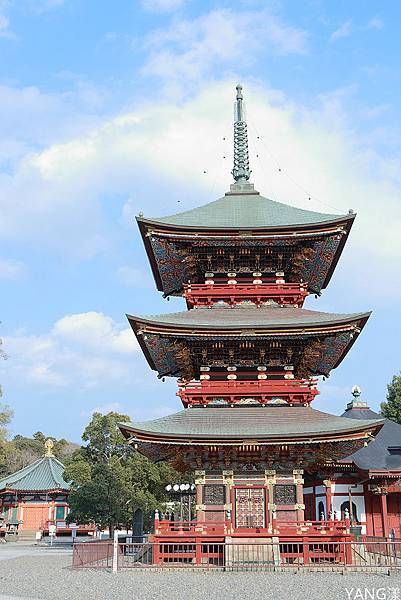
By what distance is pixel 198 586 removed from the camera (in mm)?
20422

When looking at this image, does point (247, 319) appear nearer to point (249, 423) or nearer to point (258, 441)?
point (249, 423)

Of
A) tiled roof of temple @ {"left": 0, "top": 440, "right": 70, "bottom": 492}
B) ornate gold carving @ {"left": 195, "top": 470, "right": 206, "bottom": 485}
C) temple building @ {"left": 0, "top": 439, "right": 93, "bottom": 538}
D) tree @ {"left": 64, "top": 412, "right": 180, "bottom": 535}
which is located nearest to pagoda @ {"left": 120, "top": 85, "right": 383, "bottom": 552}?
ornate gold carving @ {"left": 195, "top": 470, "right": 206, "bottom": 485}

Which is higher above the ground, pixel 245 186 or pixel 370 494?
pixel 245 186

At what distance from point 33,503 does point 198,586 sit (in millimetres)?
56192

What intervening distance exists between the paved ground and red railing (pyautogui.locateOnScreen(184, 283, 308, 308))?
12158 mm

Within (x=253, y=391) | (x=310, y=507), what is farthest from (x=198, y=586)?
(x=310, y=507)

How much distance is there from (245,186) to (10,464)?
8169cm

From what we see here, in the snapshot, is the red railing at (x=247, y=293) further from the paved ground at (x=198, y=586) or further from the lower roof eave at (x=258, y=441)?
the paved ground at (x=198, y=586)

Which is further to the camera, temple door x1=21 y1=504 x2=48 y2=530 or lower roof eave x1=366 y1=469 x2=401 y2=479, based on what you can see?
temple door x1=21 y1=504 x2=48 y2=530

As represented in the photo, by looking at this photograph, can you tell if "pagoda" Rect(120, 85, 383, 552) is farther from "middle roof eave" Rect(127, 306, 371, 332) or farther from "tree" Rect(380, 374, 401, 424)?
"tree" Rect(380, 374, 401, 424)

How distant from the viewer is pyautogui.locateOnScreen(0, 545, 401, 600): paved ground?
18.4m

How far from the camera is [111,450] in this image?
50.7 m

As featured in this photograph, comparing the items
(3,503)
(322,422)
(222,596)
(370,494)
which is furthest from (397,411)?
(222,596)

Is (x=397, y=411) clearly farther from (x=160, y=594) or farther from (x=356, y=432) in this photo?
(x=160, y=594)
